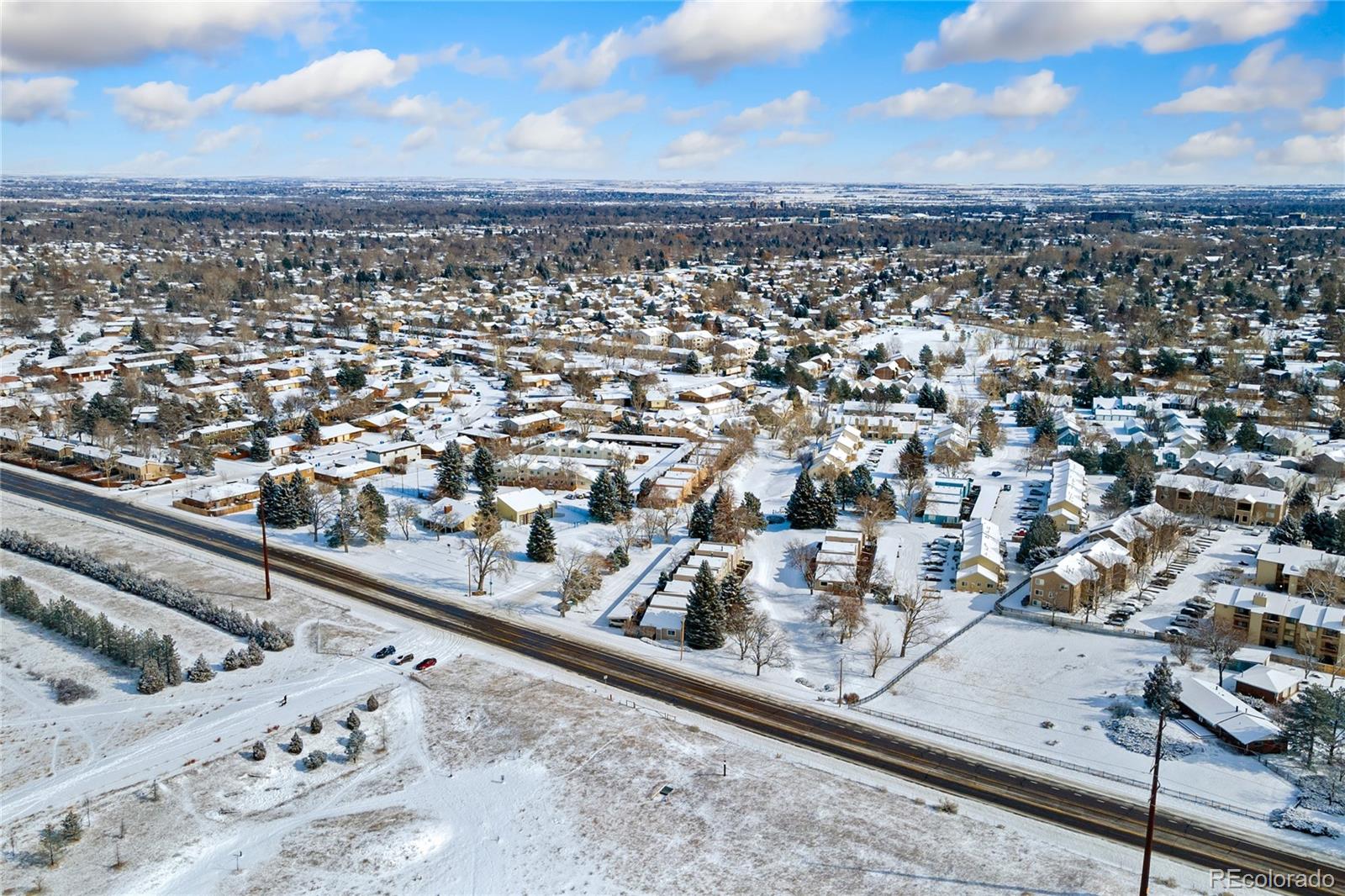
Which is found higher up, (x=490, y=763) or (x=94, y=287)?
(x=94, y=287)

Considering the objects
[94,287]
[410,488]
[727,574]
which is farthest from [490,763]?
[94,287]

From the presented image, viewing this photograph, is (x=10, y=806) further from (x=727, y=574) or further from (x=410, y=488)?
(x=410, y=488)

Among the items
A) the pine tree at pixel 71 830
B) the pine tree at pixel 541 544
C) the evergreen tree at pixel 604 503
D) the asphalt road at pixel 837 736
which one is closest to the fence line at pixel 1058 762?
the asphalt road at pixel 837 736

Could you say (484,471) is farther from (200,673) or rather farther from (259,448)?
(200,673)

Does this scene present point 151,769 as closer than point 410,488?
Yes

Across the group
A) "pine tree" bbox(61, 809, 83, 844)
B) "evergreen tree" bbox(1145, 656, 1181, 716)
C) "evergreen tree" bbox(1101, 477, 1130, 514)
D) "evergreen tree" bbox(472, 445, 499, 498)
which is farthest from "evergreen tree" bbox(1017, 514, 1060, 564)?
"pine tree" bbox(61, 809, 83, 844)

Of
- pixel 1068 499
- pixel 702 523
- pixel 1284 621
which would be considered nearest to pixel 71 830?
pixel 702 523
